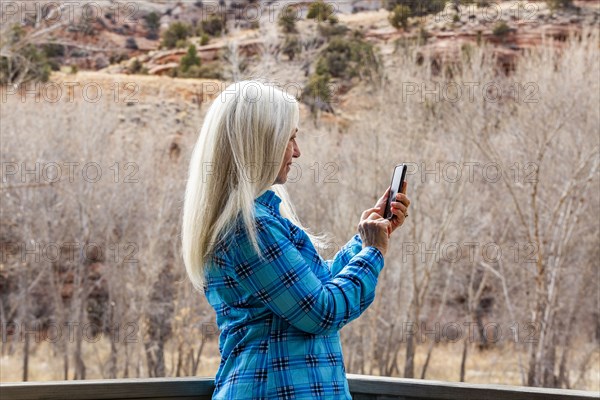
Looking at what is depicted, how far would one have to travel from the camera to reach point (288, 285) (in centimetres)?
142

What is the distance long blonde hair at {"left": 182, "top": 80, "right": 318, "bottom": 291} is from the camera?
1494 millimetres

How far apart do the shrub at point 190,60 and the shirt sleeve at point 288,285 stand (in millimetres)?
27192

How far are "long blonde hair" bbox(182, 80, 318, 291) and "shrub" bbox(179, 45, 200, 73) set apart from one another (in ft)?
88.8

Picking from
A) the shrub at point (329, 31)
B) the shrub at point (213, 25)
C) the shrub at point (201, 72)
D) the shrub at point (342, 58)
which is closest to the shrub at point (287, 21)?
the shrub at point (329, 31)

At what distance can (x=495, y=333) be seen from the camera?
57.5 feet

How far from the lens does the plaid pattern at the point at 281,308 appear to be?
1430 mm

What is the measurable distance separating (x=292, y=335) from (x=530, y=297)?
48.6 feet

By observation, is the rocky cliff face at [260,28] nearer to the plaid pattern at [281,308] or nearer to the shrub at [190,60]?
Answer: the shrub at [190,60]

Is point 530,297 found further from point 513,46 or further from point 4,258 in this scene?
point 513,46

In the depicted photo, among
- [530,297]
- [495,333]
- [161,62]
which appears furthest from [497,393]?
[161,62]

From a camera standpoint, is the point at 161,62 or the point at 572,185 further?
the point at 161,62

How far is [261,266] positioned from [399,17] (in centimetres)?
2807
